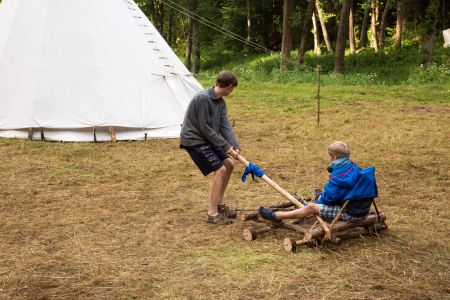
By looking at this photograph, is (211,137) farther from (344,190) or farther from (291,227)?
(344,190)

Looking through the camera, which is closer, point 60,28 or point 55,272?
point 55,272

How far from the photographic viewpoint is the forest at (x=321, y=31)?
18688 mm

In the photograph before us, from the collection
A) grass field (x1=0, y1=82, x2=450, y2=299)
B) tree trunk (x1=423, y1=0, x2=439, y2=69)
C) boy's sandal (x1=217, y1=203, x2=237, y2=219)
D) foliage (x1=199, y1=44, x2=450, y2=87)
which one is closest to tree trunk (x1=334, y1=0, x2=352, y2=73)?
foliage (x1=199, y1=44, x2=450, y2=87)

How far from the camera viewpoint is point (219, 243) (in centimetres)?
479

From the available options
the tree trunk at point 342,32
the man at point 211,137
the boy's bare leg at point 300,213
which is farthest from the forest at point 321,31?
the boy's bare leg at point 300,213

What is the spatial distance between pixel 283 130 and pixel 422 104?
4607 mm

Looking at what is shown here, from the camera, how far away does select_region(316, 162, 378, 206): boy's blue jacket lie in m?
4.48

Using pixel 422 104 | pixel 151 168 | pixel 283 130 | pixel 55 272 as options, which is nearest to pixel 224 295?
pixel 55 272

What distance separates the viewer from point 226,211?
550cm

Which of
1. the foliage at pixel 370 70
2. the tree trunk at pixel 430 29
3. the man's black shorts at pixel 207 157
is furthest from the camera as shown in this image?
the tree trunk at pixel 430 29

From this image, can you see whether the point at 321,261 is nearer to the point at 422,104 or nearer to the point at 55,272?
the point at 55,272

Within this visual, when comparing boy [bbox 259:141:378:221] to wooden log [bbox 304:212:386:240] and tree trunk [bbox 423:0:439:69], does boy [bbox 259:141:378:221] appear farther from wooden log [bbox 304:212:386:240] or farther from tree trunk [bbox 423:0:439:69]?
tree trunk [bbox 423:0:439:69]

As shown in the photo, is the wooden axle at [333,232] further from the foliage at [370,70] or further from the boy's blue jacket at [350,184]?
the foliage at [370,70]

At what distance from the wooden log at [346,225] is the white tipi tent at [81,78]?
18.8ft
